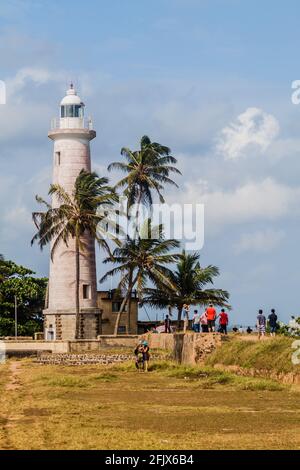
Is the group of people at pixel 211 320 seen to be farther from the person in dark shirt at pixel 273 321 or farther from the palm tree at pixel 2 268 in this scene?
the palm tree at pixel 2 268

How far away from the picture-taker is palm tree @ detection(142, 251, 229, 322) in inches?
2862

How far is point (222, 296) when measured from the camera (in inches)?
2936

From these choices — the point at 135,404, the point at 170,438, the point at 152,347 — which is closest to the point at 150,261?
the point at 152,347

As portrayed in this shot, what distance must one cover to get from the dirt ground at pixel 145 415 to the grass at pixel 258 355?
1616 mm

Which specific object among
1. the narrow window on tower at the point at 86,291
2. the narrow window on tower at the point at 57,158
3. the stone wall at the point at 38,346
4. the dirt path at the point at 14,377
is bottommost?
Answer: the dirt path at the point at 14,377

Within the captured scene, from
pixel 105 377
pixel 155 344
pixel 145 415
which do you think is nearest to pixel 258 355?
pixel 105 377

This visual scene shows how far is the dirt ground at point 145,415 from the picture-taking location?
18844mm

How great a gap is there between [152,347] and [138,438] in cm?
3788

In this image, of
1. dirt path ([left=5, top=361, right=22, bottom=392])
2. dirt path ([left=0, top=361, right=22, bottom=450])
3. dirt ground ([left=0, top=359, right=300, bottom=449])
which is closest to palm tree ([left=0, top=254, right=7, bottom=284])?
dirt path ([left=5, top=361, right=22, bottom=392])

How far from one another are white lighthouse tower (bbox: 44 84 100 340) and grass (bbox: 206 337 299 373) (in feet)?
106

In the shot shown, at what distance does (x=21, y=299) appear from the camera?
83.9 m

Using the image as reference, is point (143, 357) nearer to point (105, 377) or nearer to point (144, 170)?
point (105, 377)

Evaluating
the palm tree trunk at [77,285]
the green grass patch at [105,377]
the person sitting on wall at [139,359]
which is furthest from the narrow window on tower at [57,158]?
the green grass patch at [105,377]

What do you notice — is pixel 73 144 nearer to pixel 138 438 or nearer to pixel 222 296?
pixel 222 296
